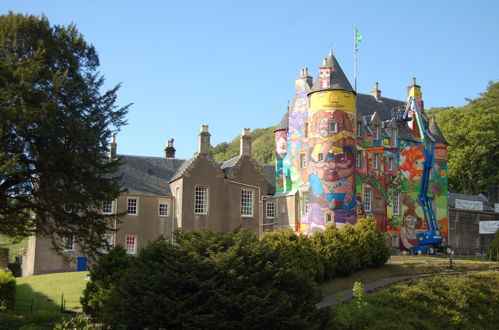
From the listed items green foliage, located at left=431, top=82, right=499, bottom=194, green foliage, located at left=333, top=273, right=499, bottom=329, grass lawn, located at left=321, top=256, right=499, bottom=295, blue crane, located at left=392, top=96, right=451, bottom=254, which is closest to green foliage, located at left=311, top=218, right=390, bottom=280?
grass lawn, located at left=321, top=256, right=499, bottom=295

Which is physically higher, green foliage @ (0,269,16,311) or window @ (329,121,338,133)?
window @ (329,121,338,133)

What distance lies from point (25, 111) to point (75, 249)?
72.3 ft

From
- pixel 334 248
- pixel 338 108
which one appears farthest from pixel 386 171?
pixel 334 248

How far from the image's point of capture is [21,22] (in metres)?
24.2

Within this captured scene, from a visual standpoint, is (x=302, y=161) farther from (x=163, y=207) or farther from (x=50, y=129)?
(x=50, y=129)

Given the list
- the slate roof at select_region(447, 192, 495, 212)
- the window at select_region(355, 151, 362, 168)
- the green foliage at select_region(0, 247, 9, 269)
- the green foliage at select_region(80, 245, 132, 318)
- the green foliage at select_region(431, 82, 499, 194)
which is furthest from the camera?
the green foliage at select_region(431, 82, 499, 194)

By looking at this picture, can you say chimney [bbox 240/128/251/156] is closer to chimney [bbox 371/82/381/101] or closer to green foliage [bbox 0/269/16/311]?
chimney [bbox 371/82/381/101]

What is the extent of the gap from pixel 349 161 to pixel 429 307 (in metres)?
17.3

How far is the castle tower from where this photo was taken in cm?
4100

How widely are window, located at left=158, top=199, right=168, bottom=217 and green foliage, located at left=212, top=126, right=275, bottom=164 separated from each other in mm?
56166

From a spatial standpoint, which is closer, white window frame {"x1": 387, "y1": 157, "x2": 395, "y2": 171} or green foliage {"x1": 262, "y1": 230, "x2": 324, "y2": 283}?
green foliage {"x1": 262, "y1": 230, "x2": 324, "y2": 283}

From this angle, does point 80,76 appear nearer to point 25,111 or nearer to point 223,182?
point 25,111

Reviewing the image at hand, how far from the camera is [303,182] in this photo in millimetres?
43625

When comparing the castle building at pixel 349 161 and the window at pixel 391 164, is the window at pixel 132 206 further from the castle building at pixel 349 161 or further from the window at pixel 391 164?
the window at pixel 391 164
